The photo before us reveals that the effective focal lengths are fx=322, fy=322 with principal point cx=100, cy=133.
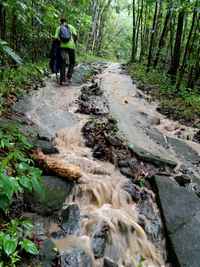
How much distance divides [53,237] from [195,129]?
217 inches

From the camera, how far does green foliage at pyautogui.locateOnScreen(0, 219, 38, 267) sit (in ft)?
8.78

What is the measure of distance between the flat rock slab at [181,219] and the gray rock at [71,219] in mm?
1156

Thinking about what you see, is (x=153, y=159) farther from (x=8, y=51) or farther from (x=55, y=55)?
(x=55, y=55)

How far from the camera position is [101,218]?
4.06 m

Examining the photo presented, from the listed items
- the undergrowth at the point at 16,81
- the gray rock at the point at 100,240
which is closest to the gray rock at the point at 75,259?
the gray rock at the point at 100,240

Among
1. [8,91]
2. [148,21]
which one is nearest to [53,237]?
[8,91]

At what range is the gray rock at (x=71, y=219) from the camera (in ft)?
12.5

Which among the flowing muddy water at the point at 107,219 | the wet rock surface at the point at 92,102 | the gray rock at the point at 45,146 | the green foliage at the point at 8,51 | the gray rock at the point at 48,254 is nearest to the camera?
the gray rock at the point at 48,254

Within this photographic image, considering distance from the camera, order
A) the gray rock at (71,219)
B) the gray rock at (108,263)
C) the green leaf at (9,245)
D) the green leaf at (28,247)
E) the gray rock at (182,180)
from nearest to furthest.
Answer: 1. the green leaf at (9,245)
2. the green leaf at (28,247)
3. the gray rock at (108,263)
4. the gray rock at (71,219)
5. the gray rock at (182,180)

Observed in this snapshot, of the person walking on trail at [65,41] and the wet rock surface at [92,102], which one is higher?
the person walking on trail at [65,41]

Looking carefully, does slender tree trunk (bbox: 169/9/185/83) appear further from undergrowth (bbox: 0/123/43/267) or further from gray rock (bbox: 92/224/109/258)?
undergrowth (bbox: 0/123/43/267)

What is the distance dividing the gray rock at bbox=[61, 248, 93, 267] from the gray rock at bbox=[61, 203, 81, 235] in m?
0.34

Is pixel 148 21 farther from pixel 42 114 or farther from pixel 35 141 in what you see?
pixel 35 141

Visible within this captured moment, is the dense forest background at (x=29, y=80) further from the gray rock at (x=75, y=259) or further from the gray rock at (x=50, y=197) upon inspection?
the gray rock at (x=75, y=259)
